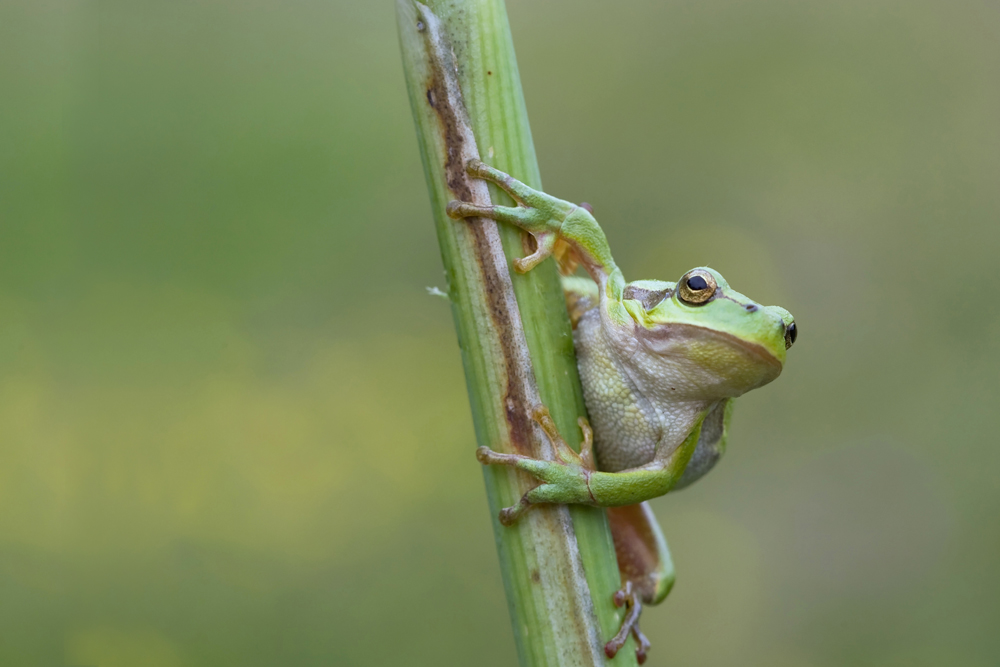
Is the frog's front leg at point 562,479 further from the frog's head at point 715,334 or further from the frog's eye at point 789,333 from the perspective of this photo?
the frog's eye at point 789,333

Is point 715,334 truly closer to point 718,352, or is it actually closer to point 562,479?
point 718,352

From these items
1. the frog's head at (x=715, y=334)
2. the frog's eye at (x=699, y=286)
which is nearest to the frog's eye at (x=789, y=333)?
the frog's head at (x=715, y=334)

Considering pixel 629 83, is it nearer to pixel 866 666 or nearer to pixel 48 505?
pixel 866 666

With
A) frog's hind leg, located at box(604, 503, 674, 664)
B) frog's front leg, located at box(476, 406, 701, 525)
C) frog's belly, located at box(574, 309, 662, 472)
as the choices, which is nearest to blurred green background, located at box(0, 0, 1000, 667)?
frog's hind leg, located at box(604, 503, 674, 664)

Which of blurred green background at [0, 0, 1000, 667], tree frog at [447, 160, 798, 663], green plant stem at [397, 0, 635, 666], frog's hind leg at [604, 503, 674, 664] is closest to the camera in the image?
green plant stem at [397, 0, 635, 666]

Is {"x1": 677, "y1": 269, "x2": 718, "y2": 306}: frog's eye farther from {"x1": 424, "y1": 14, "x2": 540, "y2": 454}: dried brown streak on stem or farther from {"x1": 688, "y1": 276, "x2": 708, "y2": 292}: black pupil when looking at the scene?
{"x1": 424, "y1": 14, "x2": 540, "y2": 454}: dried brown streak on stem

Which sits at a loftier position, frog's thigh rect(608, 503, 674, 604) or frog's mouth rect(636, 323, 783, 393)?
frog's mouth rect(636, 323, 783, 393)

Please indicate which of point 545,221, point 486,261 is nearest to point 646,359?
point 545,221

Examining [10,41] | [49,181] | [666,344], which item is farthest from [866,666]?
[10,41]
